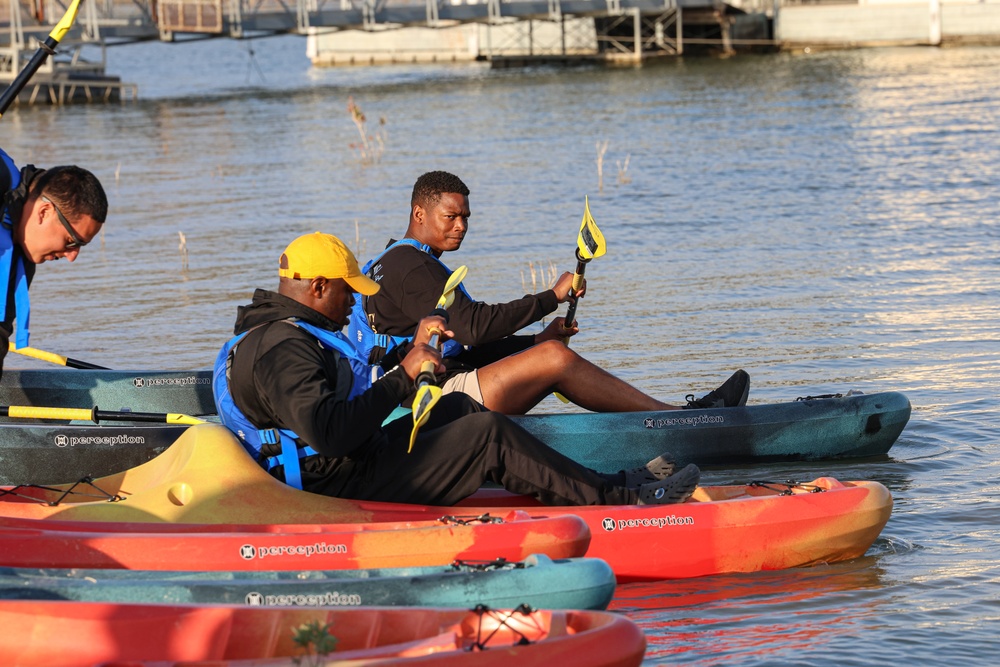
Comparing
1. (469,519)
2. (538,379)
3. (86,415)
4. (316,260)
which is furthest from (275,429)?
(86,415)

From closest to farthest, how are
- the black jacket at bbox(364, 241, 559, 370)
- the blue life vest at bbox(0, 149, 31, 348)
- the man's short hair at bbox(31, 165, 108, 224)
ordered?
the man's short hair at bbox(31, 165, 108, 224) < the blue life vest at bbox(0, 149, 31, 348) < the black jacket at bbox(364, 241, 559, 370)

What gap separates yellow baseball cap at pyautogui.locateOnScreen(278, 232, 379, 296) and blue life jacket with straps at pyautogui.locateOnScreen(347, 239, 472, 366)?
1.56 metres

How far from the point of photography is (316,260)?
500cm

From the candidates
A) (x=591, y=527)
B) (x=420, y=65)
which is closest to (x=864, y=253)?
(x=591, y=527)

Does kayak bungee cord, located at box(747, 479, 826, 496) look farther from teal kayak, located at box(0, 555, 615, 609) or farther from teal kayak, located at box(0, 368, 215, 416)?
teal kayak, located at box(0, 368, 215, 416)

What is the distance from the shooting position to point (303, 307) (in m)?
5.02

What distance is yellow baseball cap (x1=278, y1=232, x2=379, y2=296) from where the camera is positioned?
197 inches

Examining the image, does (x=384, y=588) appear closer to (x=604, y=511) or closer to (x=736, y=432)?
(x=604, y=511)

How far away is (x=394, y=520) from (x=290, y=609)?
3.84ft

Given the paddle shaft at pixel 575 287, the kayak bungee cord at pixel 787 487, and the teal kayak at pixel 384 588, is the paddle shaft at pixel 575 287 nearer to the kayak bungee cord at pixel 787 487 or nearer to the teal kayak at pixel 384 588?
the kayak bungee cord at pixel 787 487

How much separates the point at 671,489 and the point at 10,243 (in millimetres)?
2586

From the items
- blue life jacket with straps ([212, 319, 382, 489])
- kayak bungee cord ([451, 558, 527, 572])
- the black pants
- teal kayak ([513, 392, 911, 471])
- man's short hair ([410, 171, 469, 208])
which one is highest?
man's short hair ([410, 171, 469, 208])

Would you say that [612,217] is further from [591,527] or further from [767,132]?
[591,527]

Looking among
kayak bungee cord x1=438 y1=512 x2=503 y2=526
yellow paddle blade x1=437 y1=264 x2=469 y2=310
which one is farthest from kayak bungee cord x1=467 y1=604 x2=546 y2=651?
yellow paddle blade x1=437 y1=264 x2=469 y2=310
